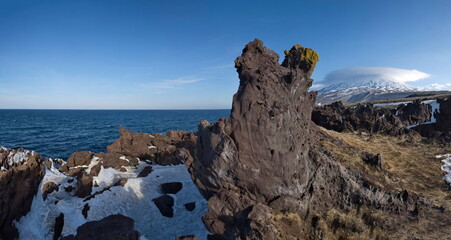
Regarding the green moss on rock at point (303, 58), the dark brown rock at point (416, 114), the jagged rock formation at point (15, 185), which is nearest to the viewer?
the jagged rock formation at point (15, 185)

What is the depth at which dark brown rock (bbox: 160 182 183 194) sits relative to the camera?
18.6 m

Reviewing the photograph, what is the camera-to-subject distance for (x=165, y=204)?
16547 mm

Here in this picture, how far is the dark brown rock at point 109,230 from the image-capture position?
1198 cm

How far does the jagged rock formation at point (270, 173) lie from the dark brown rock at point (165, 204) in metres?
5.27

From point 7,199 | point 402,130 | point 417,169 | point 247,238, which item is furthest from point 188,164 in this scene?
point 402,130

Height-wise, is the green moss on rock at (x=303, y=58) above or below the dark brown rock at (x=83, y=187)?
above

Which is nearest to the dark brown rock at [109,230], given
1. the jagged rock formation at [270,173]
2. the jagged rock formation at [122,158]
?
the jagged rock formation at [122,158]

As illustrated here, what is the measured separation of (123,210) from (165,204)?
2.74 meters

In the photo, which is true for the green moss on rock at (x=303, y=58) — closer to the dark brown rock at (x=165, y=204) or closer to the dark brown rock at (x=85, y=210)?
the dark brown rock at (x=165, y=204)

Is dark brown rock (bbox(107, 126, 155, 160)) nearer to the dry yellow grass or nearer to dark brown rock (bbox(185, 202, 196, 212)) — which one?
dark brown rock (bbox(185, 202, 196, 212))

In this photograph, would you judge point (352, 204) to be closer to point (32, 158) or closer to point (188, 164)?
point (188, 164)

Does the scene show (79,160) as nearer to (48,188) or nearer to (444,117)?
(48,188)

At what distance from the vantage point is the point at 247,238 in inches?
364

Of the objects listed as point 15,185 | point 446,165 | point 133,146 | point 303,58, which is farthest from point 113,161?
point 446,165
